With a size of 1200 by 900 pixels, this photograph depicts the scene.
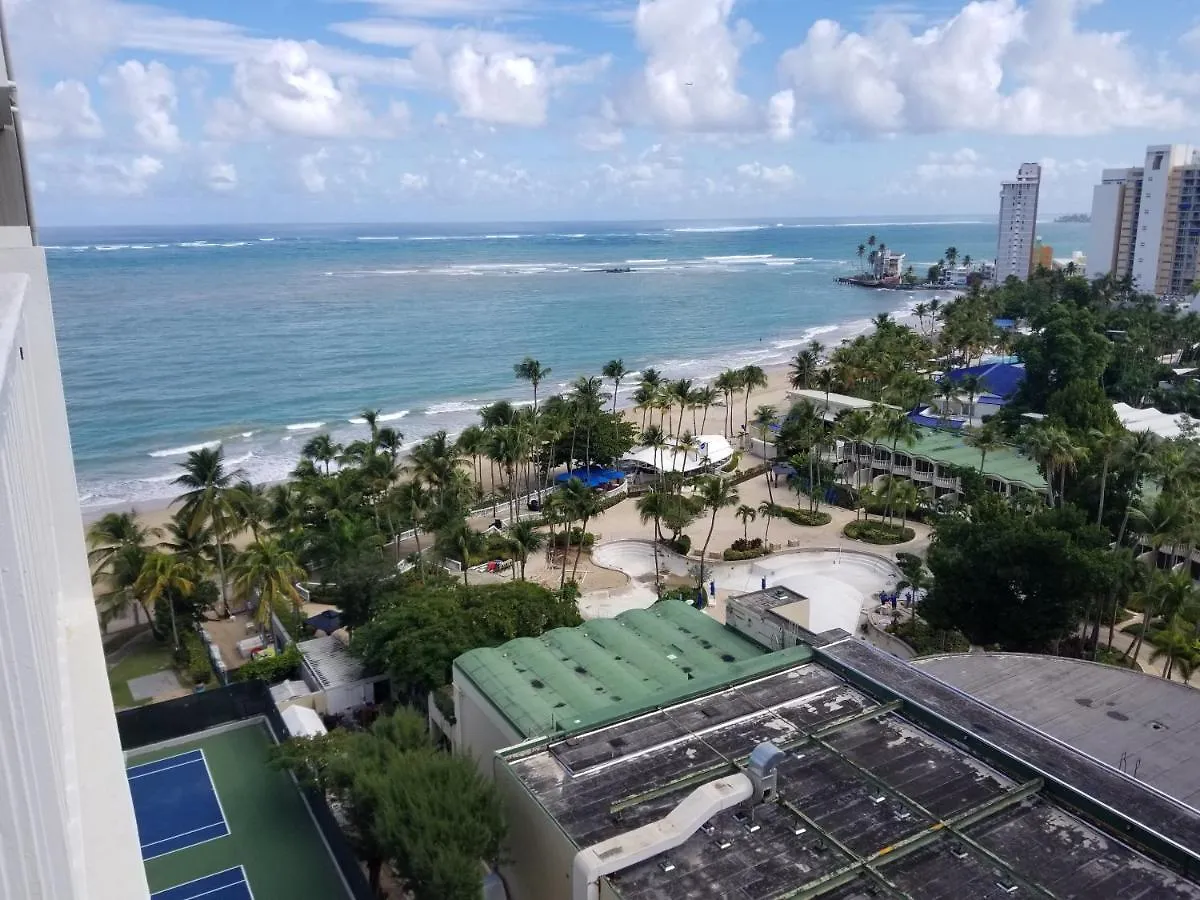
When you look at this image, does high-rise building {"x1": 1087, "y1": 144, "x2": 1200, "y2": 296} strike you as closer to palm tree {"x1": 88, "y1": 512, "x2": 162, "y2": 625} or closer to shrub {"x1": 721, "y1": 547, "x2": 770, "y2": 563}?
shrub {"x1": 721, "y1": 547, "x2": 770, "y2": 563}

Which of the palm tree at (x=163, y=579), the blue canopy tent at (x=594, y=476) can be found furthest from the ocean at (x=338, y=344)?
the palm tree at (x=163, y=579)

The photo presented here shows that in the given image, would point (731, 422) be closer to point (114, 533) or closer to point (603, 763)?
point (114, 533)

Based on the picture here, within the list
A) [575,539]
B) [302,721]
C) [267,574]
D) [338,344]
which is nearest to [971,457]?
[575,539]

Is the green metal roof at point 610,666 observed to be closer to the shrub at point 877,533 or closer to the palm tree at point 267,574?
the palm tree at point 267,574

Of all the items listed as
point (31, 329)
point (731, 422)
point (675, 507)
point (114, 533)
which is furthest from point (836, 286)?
point (31, 329)

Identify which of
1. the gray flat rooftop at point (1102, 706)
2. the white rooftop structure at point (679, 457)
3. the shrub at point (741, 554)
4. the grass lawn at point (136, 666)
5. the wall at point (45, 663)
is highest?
the wall at point (45, 663)

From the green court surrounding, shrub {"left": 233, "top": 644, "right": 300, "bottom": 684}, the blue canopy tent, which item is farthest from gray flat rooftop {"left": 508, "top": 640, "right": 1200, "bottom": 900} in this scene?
the blue canopy tent
